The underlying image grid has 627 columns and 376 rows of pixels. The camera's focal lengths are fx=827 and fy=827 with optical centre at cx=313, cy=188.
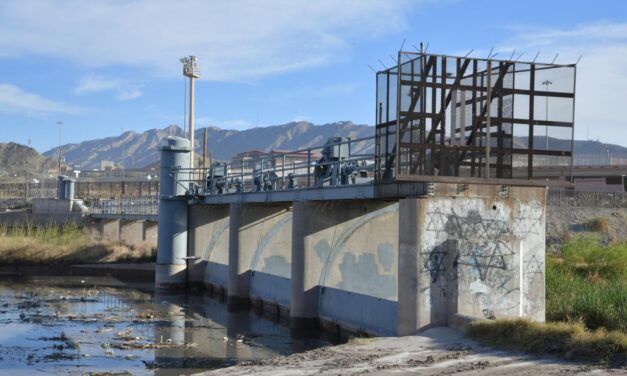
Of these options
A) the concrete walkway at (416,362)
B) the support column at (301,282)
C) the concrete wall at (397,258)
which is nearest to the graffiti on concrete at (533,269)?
the concrete wall at (397,258)

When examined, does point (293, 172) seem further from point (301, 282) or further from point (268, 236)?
point (301, 282)

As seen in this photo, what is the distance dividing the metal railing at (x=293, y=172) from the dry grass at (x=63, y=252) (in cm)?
859

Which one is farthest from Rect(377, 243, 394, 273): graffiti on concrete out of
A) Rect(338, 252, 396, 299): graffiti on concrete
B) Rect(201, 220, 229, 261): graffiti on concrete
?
Rect(201, 220, 229, 261): graffiti on concrete

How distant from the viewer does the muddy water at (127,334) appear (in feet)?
55.0

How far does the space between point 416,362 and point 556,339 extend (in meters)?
2.12

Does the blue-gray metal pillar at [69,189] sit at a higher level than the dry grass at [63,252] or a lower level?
higher

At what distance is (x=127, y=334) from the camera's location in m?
20.3

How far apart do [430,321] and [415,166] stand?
2.92 m

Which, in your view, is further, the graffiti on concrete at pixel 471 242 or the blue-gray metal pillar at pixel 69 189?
the blue-gray metal pillar at pixel 69 189

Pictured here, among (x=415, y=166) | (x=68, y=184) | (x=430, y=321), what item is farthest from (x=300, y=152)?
(x=68, y=184)

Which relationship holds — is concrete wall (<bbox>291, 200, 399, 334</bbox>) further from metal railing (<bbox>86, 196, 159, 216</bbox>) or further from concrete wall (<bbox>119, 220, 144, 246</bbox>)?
concrete wall (<bbox>119, 220, 144, 246</bbox>)

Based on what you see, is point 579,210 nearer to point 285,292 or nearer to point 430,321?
point 285,292

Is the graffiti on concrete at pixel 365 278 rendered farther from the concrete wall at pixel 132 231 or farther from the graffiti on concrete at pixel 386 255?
the concrete wall at pixel 132 231

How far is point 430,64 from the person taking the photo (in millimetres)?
15828
